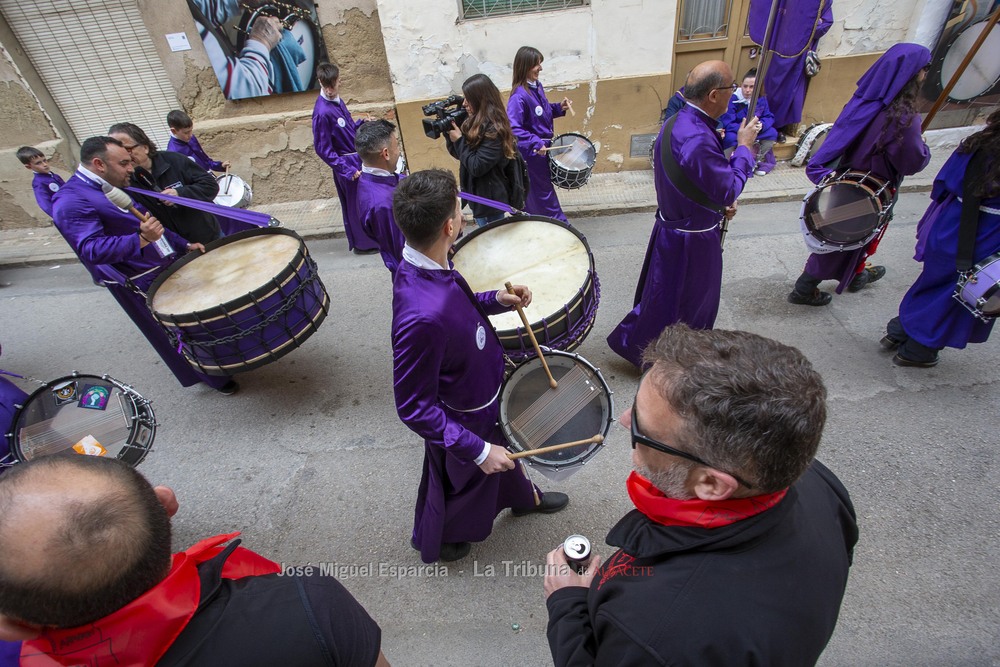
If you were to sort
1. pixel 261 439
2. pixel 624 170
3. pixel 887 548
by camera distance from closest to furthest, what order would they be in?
pixel 887 548 → pixel 261 439 → pixel 624 170

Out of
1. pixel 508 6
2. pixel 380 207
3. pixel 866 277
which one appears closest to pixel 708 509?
pixel 380 207

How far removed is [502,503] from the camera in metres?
2.57

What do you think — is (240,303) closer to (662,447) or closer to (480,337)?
(480,337)

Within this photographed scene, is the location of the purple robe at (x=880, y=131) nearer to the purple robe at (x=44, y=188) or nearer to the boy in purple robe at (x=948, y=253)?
the boy in purple robe at (x=948, y=253)

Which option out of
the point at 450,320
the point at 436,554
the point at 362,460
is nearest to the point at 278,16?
the point at 362,460

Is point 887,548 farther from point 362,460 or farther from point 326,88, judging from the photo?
point 326,88

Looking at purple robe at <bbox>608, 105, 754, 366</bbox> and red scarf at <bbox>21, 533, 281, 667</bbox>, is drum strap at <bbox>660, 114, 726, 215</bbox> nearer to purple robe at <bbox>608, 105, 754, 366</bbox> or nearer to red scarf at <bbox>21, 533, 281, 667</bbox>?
purple robe at <bbox>608, 105, 754, 366</bbox>

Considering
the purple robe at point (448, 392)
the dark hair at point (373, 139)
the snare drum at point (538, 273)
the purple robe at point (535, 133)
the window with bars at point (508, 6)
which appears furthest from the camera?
the window with bars at point (508, 6)

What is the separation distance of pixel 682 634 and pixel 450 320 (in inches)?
46.7

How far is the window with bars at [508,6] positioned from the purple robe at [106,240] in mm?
4302

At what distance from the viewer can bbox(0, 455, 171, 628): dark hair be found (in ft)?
2.91

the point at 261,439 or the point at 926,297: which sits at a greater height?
the point at 926,297

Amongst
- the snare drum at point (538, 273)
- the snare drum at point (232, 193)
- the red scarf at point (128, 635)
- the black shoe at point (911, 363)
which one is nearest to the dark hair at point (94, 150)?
the snare drum at point (232, 193)

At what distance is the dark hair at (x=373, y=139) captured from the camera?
3203mm
